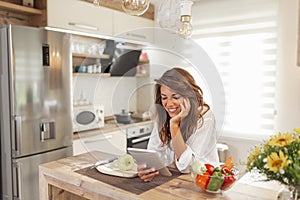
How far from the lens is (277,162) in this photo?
905 mm

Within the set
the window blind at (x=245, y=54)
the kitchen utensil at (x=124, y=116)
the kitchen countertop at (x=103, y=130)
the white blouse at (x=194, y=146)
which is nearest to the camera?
the white blouse at (x=194, y=146)

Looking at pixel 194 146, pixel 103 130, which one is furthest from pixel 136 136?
pixel 194 146

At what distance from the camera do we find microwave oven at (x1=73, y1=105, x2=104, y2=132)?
8.55 ft

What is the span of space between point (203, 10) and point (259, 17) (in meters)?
0.68

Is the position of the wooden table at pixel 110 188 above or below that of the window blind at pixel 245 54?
below

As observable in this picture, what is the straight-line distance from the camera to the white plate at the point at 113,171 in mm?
1319

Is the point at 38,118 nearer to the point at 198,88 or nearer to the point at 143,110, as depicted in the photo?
the point at 143,110

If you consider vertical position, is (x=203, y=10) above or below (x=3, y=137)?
above

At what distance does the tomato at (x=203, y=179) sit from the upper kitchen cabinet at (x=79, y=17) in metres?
2.02

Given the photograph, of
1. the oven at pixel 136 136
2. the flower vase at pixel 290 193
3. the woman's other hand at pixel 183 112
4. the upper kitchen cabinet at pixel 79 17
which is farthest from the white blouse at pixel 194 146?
the upper kitchen cabinet at pixel 79 17

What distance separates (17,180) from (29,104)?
61 centimetres

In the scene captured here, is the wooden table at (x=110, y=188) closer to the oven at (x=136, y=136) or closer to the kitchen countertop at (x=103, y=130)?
the kitchen countertop at (x=103, y=130)

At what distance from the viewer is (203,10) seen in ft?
10.9

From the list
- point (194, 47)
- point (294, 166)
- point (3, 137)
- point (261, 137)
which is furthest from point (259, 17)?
point (3, 137)
